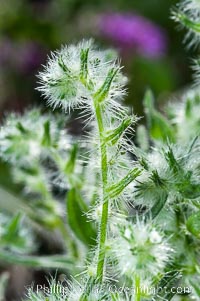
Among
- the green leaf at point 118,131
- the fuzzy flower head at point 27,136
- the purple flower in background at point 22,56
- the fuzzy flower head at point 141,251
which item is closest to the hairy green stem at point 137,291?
the fuzzy flower head at point 141,251

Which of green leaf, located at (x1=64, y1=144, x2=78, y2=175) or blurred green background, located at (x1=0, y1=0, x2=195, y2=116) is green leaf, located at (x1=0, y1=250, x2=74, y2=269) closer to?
green leaf, located at (x1=64, y1=144, x2=78, y2=175)

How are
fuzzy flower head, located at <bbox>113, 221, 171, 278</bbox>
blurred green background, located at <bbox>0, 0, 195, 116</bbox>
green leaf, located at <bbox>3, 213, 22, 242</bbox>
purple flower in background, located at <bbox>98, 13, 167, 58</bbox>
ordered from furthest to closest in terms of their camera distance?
purple flower in background, located at <bbox>98, 13, 167, 58</bbox> → blurred green background, located at <bbox>0, 0, 195, 116</bbox> → green leaf, located at <bbox>3, 213, 22, 242</bbox> → fuzzy flower head, located at <bbox>113, 221, 171, 278</bbox>

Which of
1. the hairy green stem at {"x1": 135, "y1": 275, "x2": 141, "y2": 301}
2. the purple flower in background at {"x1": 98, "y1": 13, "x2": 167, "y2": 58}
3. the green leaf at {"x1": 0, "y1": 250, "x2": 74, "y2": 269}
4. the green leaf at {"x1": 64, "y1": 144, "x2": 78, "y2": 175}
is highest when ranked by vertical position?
the purple flower in background at {"x1": 98, "y1": 13, "x2": 167, "y2": 58}

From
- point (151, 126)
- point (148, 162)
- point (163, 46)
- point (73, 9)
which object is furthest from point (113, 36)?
point (148, 162)

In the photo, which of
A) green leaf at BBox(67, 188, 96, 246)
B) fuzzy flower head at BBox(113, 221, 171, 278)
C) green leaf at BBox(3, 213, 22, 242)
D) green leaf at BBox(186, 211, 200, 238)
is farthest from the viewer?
green leaf at BBox(3, 213, 22, 242)

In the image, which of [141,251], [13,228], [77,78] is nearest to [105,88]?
[77,78]

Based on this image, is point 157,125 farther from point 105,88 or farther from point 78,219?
point 105,88

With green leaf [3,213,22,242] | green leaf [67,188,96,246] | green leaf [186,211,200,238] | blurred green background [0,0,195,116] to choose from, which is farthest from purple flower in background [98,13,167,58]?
green leaf [186,211,200,238]
